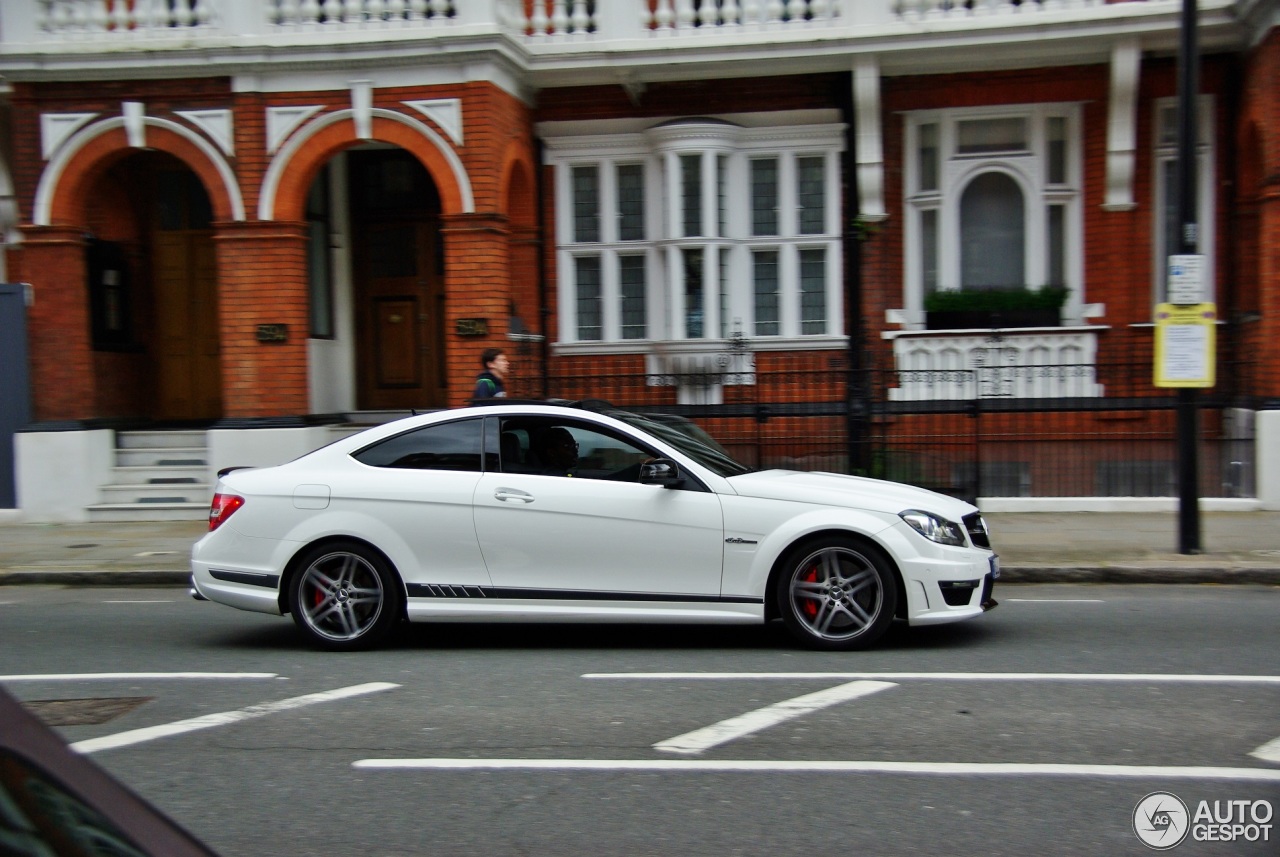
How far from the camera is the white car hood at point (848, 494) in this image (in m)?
7.22

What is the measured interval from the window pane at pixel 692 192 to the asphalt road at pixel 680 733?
823cm

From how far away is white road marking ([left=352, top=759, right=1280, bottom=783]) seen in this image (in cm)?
481

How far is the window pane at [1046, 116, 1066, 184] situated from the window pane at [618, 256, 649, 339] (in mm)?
5321

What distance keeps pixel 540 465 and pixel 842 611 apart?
6.82 ft

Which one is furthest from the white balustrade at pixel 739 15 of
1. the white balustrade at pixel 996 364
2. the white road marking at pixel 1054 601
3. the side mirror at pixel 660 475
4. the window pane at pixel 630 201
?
the side mirror at pixel 660 475

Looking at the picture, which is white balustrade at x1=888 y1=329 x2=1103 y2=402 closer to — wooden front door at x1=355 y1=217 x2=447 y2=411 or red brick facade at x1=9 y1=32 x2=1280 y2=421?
red brick facade at x1=9 y1=32 x2=1280 y2=421

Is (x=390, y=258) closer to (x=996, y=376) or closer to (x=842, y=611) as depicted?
(x=996, y=376)

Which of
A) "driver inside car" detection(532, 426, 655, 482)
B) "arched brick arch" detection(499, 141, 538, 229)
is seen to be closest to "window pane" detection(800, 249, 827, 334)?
"arched brick arch" detection(499, 141, 538, 229)

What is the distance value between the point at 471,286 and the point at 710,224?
323 cm

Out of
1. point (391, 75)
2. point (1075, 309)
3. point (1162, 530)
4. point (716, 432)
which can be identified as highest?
point (391, 75)

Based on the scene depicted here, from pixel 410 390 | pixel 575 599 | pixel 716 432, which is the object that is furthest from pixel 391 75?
pixel 575 599

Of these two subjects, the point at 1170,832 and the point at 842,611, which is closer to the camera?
the point at 1170,832

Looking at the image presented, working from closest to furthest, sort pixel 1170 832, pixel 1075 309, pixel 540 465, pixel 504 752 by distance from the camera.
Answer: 1. pixel 1170 832
2. pixel 504 752
3. pixel 540 465
4. pixel 1075 309

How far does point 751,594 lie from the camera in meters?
7.19
